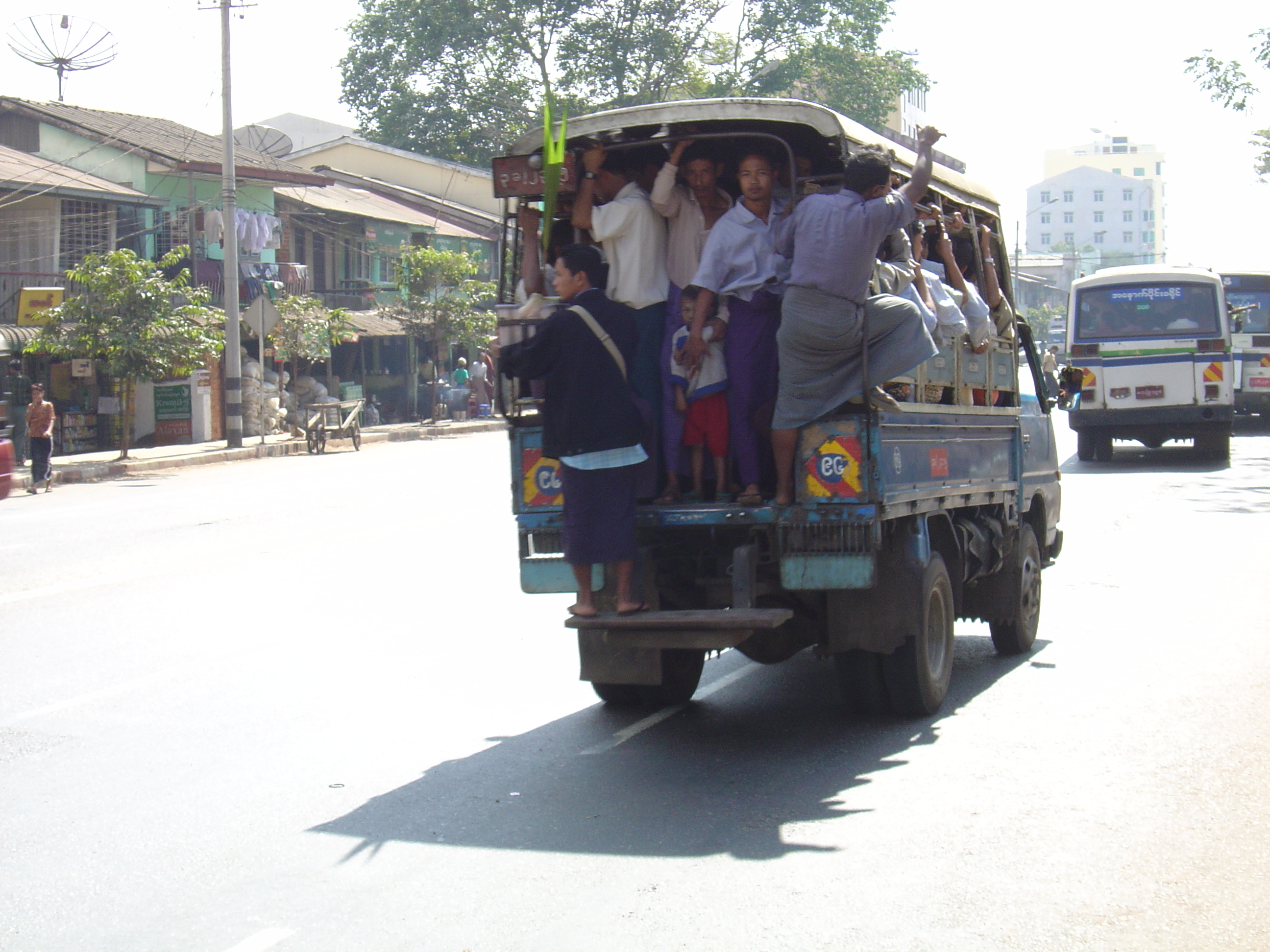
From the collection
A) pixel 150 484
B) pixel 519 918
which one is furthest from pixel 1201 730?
pixel 150 484

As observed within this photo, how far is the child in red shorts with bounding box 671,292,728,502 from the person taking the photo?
6.14 meters

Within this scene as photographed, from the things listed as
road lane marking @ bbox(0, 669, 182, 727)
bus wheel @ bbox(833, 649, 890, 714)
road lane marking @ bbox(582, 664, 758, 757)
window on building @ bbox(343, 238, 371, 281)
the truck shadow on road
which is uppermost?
window on building @ bbox(343, 238, 371, 281)

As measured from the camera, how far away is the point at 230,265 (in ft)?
90.5

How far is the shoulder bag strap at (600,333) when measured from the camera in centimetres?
589

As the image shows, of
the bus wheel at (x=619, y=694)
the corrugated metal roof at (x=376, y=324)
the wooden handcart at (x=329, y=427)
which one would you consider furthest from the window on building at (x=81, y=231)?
the bus wheel at (x=619, y=694)

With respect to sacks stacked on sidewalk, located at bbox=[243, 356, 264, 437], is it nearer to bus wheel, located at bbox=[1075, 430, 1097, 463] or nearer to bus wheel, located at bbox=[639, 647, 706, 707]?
bus wheel, located at bbox=[1075, 430, 1097, 463]

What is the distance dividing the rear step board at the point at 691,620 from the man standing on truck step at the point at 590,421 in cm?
15

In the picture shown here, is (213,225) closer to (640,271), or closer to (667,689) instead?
(667,689)

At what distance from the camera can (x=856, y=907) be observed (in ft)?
13.7

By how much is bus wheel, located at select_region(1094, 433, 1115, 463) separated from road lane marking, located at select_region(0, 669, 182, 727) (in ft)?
58.9

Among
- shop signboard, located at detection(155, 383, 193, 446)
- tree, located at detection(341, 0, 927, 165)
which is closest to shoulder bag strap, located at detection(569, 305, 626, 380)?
shop signboard, located at detection(155, 383, 193, 446)

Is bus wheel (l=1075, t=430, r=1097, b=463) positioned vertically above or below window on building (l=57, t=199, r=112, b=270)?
below

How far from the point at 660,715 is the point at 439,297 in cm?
3374

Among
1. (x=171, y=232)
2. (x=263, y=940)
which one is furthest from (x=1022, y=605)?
(x=171, y=232)
